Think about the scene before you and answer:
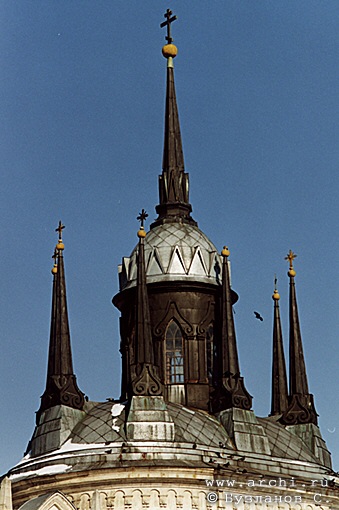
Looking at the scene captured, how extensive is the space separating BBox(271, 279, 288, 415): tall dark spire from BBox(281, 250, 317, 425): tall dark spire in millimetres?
1189

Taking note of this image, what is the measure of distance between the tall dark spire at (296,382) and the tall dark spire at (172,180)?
454cm

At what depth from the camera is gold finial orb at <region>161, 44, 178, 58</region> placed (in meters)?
59.8

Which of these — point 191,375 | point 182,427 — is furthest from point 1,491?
point 191,375

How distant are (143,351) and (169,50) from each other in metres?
13.7

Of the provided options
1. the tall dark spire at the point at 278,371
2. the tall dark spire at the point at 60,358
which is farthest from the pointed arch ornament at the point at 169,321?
the tall dark spire at the point at 278,371

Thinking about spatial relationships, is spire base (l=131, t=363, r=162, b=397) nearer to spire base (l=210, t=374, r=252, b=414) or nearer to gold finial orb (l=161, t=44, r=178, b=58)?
spire base (l=210, t=374, r=252, b=414)

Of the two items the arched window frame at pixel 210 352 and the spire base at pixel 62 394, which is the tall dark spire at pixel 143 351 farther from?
the arched window frame at pixel 210 352

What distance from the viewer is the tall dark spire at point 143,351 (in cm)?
5119

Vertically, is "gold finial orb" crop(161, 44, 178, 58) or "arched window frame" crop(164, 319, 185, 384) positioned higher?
"gold finial orb" crop(161, 44, 178, 58)

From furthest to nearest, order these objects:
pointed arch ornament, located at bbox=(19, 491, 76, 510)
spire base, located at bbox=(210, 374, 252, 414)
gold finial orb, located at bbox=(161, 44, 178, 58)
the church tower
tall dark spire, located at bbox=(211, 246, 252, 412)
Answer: gold finial orb, located at bbox=(161, 44, 178, 58), tall dark spire, located at bbox=(211, 246, 252, 412), spire base, located at bbox=(210, 374, 252, 414), the church tower, pointed arch ornament, located at bbox=(19, 491, 76, 510)

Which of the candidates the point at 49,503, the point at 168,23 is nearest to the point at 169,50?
the point at 168,23

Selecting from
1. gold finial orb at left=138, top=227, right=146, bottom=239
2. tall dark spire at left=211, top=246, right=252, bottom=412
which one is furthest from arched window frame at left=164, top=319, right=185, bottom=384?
gold finial orb at left=138, top=227, right=146, bottom=239

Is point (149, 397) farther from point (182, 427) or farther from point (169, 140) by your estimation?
point (169, 140)

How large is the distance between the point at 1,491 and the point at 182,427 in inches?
573
